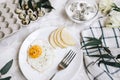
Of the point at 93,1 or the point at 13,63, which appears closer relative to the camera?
the point at 13,63

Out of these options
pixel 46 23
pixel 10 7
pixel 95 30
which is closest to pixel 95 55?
pixel 95 30

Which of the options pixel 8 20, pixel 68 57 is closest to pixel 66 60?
pixel 68 57

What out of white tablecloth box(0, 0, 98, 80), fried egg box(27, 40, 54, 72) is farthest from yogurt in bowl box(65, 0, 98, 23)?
fried egg box(27, 40, 54, 72)

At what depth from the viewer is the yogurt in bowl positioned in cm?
104

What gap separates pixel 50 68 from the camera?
3.21 feet

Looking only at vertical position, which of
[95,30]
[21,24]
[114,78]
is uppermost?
[21,24]

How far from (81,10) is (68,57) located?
18 centimetres

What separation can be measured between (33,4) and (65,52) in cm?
19

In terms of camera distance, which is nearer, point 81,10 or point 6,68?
point 6,68

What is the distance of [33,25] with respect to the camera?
1.03 meters

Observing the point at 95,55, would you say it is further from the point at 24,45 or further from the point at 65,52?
the point at 24,45

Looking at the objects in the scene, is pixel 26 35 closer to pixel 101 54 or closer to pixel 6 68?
pixel 6 68

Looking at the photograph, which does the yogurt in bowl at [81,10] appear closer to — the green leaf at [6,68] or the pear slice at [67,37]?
the pear slice at [67,37]

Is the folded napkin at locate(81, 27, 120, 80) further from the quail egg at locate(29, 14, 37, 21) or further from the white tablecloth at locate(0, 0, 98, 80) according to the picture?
the quail egg at locate(29, 14, 37, 21)
